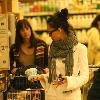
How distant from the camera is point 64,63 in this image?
294 centimetres

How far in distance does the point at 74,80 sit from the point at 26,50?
5.45 feet

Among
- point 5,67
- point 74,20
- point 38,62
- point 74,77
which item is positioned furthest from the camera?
point 74,20

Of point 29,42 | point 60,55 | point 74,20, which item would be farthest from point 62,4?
point 60,55

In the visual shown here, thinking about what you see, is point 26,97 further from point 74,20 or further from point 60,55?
point 74,20

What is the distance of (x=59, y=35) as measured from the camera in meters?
2.89

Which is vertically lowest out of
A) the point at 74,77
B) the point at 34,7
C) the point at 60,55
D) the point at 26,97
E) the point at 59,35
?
the point at 26,97

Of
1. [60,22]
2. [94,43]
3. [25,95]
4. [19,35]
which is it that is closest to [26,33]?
[19,35]

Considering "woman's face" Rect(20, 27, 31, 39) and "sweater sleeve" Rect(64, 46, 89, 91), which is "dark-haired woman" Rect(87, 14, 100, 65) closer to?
"woman's face" Rect(20, 27, 31, 39)

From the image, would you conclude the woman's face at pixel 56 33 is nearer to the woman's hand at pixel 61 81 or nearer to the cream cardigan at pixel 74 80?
the cream cardigan at pixel 74 80

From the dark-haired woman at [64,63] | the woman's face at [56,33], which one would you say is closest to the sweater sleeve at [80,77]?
the dark-haired woman at [64,63]

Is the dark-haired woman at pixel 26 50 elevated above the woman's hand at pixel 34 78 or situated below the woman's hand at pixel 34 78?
above

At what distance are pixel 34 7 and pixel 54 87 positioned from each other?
18.0 ft

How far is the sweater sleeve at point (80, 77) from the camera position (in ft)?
9.19

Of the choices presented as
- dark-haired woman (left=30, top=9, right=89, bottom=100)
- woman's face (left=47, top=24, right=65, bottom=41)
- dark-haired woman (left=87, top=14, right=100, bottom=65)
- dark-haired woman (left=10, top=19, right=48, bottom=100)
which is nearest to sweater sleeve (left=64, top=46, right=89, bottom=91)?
dark-haired woman (left=30, top=9, right=89, bottom=100)
